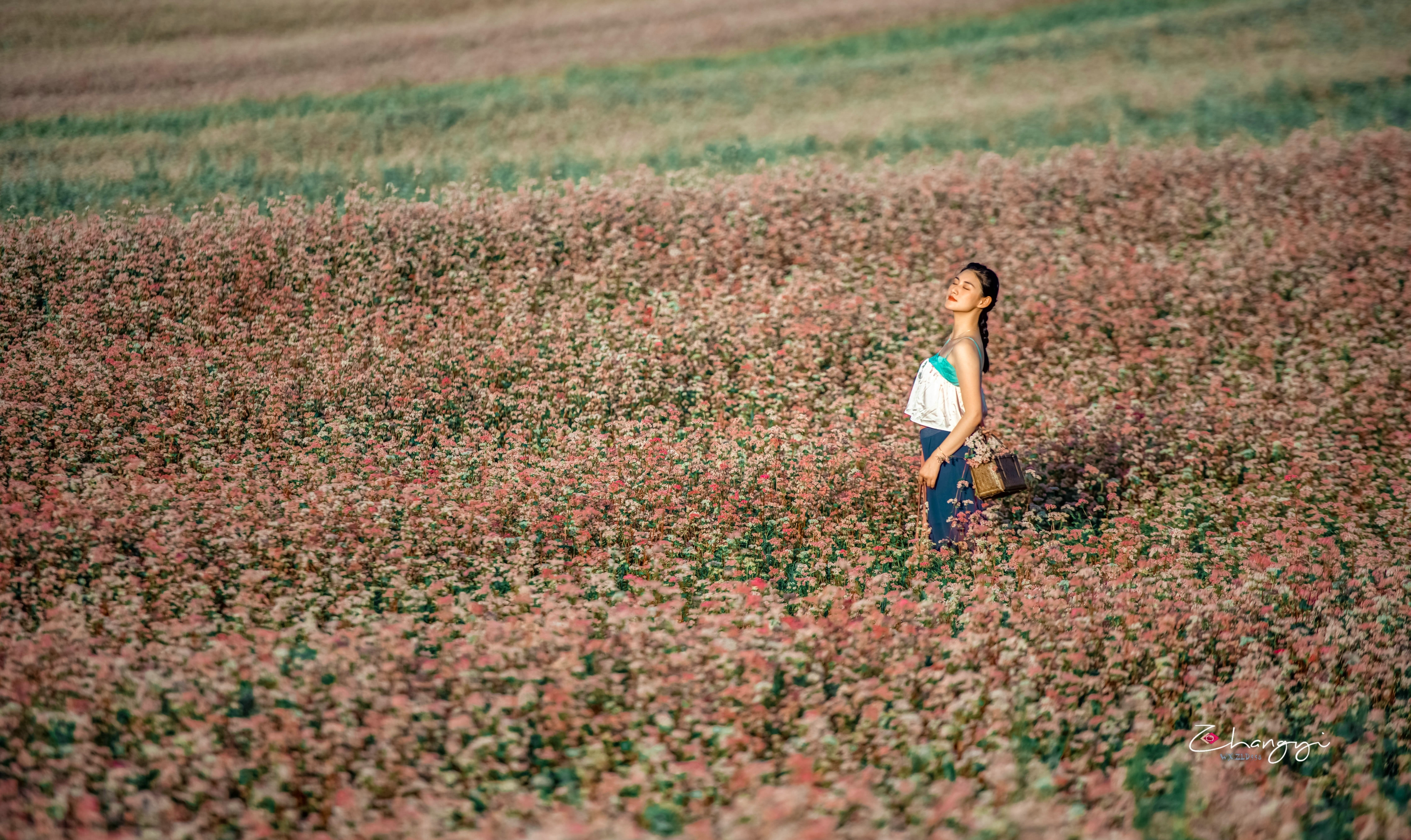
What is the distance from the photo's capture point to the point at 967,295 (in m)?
6.89

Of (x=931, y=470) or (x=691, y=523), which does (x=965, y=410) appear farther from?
(x=691, y=523)

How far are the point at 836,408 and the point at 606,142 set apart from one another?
36.2 ft

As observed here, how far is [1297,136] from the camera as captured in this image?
19.1m

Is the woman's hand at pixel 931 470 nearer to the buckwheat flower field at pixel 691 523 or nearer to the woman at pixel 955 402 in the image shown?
the woman at pixel 955 402

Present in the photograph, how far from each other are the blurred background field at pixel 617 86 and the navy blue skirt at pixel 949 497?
10.7 meters

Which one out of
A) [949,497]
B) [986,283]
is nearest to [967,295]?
[986,283]

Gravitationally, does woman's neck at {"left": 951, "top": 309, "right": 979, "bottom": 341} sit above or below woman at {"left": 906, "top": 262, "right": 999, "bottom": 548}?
above

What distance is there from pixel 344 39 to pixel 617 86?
27.9ft

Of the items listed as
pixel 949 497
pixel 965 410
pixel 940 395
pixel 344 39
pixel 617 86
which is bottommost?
pixel 949 497

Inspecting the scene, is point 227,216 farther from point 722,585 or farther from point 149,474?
point 722,585

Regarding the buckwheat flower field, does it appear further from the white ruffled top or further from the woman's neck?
the woman's neck

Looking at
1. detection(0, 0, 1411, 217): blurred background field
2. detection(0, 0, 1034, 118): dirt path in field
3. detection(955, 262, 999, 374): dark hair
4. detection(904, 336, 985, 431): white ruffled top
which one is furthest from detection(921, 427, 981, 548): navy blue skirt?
detection(0, 0, 1034, 118): dirt path in field

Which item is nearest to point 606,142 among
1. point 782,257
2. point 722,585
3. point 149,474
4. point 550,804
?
point 782,257

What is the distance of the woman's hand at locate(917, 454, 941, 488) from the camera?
273 inches
